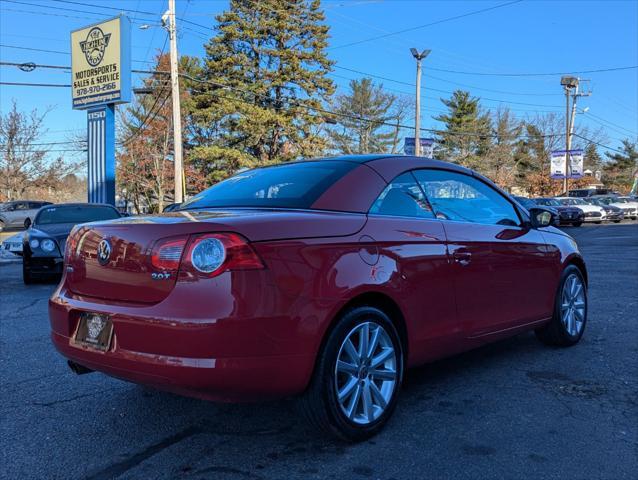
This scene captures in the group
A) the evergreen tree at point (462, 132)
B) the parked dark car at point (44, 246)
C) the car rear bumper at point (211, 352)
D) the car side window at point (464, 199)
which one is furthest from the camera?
the evergreen tree at point (462, 132)

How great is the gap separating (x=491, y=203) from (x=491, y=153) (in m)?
60.6

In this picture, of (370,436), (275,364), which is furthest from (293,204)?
(370,436)

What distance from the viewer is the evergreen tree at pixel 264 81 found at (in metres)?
37.1

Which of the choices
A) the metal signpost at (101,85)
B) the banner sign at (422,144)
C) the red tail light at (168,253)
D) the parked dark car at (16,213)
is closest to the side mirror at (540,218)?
the red tail light at (168,253)

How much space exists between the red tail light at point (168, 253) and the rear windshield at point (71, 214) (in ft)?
26.0

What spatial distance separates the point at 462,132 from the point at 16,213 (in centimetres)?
4247

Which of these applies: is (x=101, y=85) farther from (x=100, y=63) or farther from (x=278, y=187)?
(x=278, y=187)

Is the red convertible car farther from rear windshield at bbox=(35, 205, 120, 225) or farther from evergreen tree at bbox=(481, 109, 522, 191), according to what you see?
evergreen tree at bbox=(481, 109, 522, 191)

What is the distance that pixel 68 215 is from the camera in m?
10.4

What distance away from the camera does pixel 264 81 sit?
123ft

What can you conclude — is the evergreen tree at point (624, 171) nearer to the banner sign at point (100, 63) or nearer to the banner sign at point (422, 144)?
the banner sign at point (422, 144)

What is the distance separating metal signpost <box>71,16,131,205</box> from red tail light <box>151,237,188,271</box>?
62.7ft

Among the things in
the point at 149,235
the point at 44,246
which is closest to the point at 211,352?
the point at 149,235

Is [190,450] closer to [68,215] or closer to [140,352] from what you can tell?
[140,352]
